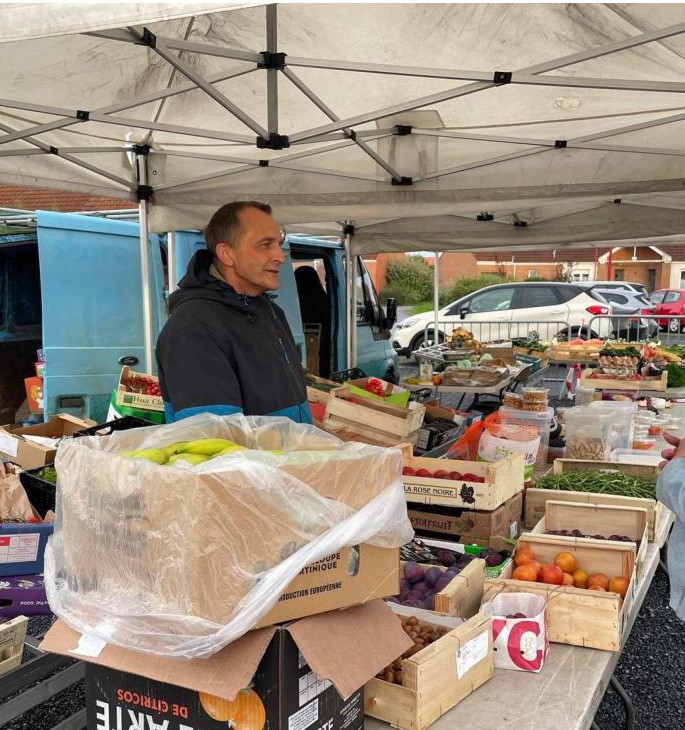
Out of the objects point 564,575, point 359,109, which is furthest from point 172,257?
point 564,575

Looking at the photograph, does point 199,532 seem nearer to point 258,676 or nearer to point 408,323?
point 258,676

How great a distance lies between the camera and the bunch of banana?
1408 millimetres

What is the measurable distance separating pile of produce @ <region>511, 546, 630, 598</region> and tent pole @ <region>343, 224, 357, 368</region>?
554cm

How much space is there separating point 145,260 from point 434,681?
405cm

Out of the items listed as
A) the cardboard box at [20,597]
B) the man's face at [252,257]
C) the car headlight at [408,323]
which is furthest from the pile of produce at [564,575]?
the car headlight at [408,323]

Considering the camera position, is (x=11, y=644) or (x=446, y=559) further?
(x=446, y=559)

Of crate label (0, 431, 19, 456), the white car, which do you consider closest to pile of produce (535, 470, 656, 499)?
crate label (0, 431, 19, 456)

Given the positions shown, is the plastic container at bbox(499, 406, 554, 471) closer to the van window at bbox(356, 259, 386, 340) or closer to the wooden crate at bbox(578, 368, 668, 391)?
the wooden crate at bbox(578, 368, 668, 391)

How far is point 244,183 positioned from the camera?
4.63 meters

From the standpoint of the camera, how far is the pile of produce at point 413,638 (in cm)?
162

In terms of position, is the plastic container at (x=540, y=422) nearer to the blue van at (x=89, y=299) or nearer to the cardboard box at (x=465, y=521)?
the cardboard box at (x=465, y=521)

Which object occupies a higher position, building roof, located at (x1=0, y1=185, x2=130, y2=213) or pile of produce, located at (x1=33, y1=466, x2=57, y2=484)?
building roof, located at (x1=0, y1=185, x2=130, y2=213)

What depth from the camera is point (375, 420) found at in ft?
13.5

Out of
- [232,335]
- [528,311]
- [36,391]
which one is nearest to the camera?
[232,335]
